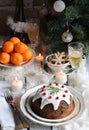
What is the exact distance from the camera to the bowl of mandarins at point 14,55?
148cm

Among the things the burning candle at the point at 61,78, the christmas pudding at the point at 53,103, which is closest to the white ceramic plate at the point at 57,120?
the christmas pudding at the point at 53,103

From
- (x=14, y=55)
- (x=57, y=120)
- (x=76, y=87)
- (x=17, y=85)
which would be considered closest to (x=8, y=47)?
(x=14, y=55)

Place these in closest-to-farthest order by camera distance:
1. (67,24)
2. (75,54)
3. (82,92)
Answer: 1. (82,92)
2. (75,54)
3. (67,24)

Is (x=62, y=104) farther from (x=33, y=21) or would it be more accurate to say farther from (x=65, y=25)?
(x=33, y=21)

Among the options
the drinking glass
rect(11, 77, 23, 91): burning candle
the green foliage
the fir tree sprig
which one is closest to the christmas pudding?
the fir tree sprig

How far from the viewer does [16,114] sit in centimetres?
116

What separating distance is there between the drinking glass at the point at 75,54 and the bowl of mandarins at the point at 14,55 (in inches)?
8.1

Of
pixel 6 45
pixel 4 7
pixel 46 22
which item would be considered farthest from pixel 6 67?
pixel 4 7

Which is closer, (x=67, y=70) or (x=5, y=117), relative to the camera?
(x=5, y=117)

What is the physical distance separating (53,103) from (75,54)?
1.32 feet

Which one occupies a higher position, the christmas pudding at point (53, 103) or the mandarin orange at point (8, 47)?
the mandarin orange at point (8, 47)

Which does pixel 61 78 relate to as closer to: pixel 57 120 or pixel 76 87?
pixel 76 87

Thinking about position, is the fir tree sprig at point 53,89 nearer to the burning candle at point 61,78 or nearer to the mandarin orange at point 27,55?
the burning candle at point 61,78

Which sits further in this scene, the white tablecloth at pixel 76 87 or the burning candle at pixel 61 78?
the burning candle at pixel 61 78
